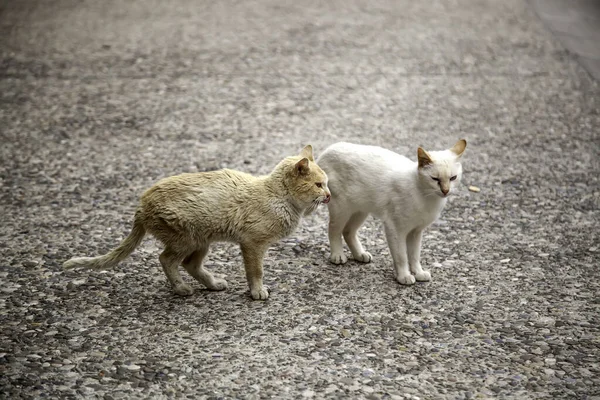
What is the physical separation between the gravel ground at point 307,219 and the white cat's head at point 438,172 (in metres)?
0.59

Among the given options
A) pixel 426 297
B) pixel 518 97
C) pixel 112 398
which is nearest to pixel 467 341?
pixel 426 297

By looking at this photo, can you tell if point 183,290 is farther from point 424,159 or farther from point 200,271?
point 424,159

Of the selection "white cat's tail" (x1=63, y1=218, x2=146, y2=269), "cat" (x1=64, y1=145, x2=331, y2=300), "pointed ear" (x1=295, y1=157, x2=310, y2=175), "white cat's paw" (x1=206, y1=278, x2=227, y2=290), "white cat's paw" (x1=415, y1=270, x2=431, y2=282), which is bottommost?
"white cat's paw" (x1=206, y1=278, x2=227, y2=290)

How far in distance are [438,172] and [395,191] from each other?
10.6 inches

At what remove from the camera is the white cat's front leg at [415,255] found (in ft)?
13.3

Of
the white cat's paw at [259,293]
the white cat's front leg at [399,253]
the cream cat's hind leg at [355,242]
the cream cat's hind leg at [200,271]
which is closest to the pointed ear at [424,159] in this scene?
the white cat's front leg at [399,253]

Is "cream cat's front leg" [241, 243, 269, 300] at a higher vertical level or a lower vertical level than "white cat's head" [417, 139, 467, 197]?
lower

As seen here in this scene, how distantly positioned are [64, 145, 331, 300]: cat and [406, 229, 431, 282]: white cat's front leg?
2.01 feet

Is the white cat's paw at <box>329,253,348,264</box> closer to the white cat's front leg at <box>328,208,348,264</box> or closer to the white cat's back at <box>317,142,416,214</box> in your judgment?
the white cat's front leg at <box>328,208,348,264</box>

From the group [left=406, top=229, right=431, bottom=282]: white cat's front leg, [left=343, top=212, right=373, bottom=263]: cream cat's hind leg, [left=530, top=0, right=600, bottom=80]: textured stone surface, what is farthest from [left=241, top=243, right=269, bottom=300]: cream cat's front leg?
[left=530, top=0, right=600, bottom=80]: textured stone surface

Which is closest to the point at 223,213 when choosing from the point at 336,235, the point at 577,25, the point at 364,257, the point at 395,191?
the point at 336,235

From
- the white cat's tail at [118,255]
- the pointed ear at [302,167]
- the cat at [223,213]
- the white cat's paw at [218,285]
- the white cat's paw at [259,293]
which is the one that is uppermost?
the pointed ear at [302,167]

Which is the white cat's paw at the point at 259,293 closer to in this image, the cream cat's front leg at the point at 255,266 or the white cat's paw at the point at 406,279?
the cream cat's front leg at the point at 255,266

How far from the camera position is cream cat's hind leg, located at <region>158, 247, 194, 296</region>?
3719 mm
